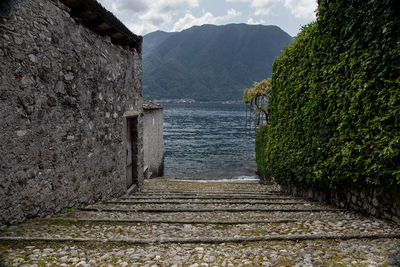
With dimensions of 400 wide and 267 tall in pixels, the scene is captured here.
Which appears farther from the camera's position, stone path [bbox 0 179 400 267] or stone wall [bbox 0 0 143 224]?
stone wall [bbox 0 0 143 224]

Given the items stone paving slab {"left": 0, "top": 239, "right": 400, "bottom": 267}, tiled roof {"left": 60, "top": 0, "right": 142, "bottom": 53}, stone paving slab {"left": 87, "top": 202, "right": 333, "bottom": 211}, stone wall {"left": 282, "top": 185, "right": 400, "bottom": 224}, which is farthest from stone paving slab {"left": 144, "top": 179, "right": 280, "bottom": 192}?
stone paving slab {"left": 0, "top": 239, "right": 400, "bottom": 267}

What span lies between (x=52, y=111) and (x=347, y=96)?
5.13 m

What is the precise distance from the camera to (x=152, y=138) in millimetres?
17531

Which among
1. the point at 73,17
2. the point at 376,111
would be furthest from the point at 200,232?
the point at 73,17

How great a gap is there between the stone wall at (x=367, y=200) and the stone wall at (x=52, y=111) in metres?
5.35

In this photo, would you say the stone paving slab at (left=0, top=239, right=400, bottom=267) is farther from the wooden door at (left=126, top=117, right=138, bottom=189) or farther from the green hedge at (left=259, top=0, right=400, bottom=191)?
the wooden door at (left=126, top=117, right=138, bottom=189)

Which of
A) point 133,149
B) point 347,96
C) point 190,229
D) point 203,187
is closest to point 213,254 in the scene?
A: point 190,229

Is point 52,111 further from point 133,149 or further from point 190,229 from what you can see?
point 133,149

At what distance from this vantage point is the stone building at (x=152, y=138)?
1569 centimetres

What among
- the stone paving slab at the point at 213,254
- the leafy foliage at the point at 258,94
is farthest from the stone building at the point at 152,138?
the stone paving slab at the point at 213,254

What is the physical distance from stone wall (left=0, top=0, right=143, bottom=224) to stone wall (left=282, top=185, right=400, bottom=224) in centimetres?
535

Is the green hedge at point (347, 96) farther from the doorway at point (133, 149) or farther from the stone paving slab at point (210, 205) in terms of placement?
the doorway at point (133, 149)

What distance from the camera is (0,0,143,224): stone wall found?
3.55 meters

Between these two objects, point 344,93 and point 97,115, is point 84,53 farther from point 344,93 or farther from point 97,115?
point 344,93
